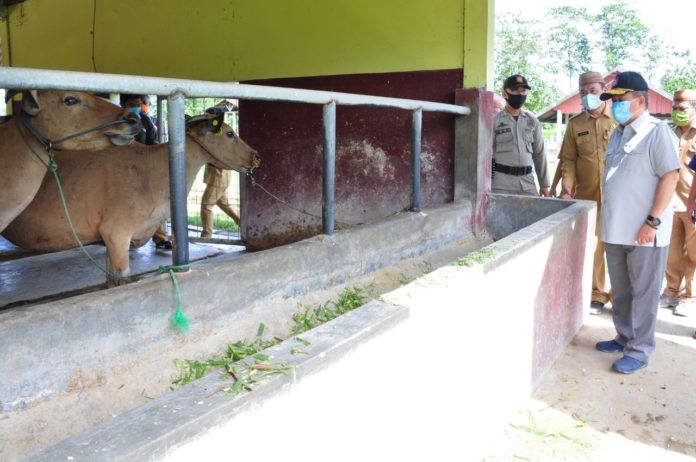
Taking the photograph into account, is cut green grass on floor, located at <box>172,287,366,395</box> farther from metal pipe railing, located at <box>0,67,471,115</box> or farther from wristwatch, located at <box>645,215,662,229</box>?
wristwatch, located at <box>645,215,662,229</box>

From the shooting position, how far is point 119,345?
2.55 m

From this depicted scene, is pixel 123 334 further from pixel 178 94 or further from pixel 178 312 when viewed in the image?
pixel 178 94

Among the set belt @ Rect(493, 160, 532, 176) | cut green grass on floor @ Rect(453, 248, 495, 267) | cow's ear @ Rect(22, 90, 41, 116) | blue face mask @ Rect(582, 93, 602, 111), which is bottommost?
cut green grass on floor @ Rect(453, 248, 495, 267)

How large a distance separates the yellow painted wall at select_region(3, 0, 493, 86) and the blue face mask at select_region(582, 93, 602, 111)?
1.25 meters

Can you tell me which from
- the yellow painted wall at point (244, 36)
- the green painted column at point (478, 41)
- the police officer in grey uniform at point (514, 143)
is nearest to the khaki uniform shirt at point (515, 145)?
the police officer in grey uniform at point (514, 143)

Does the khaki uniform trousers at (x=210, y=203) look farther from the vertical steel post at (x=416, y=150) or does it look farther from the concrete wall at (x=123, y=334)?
the concrete wall at (x=123, y=334)

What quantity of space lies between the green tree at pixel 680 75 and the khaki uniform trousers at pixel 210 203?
38.3 meters

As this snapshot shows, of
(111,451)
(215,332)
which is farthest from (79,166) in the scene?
(111,451)

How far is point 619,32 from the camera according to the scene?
166 ft

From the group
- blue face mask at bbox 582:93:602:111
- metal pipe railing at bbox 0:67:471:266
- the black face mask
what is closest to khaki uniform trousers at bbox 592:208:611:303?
blue face mask at bbox 582:93:602:111

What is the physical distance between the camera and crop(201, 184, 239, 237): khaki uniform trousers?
7863mm

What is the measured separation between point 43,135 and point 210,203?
14.3 feet

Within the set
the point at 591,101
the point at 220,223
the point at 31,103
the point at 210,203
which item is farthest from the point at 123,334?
the point at 220,223

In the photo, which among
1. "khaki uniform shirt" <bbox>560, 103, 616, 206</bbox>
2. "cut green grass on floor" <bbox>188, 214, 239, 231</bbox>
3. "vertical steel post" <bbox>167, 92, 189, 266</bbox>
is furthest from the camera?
"cut green grass on floor" <bbox>188, 214, 239, 231</bbox>
